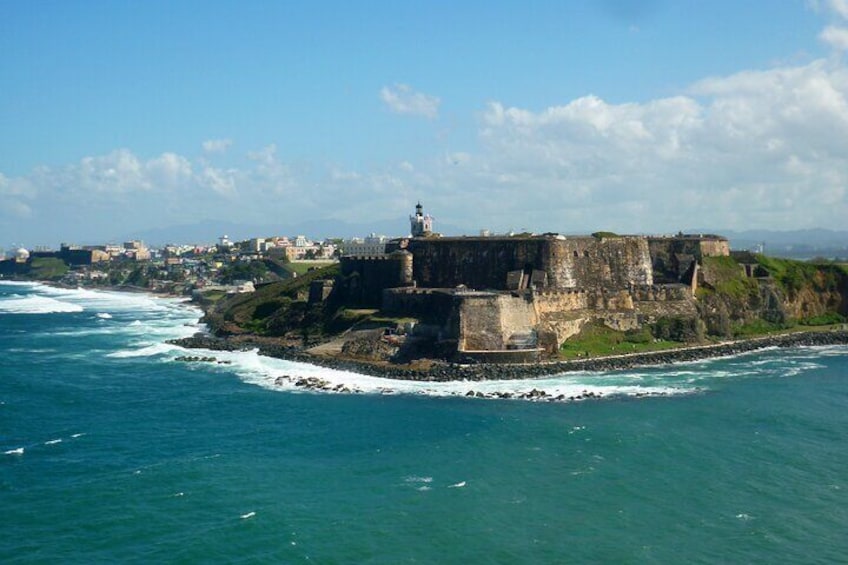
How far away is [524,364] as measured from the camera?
174 feet

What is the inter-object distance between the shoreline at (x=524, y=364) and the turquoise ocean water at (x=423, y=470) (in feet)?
5.58

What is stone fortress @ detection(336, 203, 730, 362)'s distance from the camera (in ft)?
180

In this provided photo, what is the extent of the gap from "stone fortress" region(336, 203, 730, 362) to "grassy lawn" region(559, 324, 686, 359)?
66cm

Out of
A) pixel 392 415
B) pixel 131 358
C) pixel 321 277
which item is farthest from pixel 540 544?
pixel 321 277

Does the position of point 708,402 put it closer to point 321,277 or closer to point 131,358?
point 131,358

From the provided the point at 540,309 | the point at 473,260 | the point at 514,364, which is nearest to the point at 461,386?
the point at 514,364

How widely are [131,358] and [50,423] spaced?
20429 mm

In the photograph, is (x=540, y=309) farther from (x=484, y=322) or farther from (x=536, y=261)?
(x=536, y=261)

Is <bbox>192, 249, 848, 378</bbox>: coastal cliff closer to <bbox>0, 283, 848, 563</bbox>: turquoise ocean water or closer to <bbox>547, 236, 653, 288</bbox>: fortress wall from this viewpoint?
<bbox>547, 236, 653, 288</bbox>: fortress wall

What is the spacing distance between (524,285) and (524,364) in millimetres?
11373

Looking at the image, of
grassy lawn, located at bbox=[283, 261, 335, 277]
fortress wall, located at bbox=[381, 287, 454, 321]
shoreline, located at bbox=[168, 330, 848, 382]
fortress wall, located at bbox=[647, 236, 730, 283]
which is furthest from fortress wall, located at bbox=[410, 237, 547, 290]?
grassy lawn, located at bbox=[283, 261, 335, 277]

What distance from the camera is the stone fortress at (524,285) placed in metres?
54.7

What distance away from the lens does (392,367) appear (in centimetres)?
5394

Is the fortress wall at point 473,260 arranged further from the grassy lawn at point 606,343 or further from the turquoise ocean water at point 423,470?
the turquoise ocean water at point 423,470
